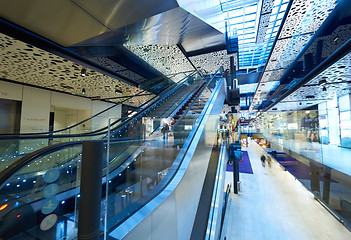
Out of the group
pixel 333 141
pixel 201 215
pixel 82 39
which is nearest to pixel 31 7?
pixel 82 39

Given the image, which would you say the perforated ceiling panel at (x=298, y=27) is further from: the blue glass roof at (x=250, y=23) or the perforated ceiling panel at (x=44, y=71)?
the perforated ceiling panel at (x=44, y=71)

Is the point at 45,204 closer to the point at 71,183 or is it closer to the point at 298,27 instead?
the point at 71,183

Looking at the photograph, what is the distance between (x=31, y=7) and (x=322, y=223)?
14012 mm

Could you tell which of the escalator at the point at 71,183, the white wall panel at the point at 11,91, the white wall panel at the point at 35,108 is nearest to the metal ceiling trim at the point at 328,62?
the escalator at the point at 71,183

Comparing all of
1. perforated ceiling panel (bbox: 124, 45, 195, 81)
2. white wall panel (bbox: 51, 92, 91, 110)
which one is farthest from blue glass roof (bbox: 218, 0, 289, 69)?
white wall panel (bbox: 51, 92, 91, 110)

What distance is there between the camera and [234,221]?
7723 mm

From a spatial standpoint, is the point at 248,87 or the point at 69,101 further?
the point at 248,87

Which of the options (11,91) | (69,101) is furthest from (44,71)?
(69,101)

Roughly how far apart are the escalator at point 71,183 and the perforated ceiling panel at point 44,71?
12.8 feet

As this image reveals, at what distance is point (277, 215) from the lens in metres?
8.04

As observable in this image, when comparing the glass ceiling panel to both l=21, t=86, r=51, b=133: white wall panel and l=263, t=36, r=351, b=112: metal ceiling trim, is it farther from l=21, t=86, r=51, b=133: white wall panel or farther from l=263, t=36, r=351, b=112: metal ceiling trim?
l=21, t=86, r=51, b=133: white wall panel

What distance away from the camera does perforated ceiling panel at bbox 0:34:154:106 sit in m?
4.24

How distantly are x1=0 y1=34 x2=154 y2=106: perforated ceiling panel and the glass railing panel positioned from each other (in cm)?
389

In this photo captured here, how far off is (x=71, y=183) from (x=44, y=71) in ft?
21.8
